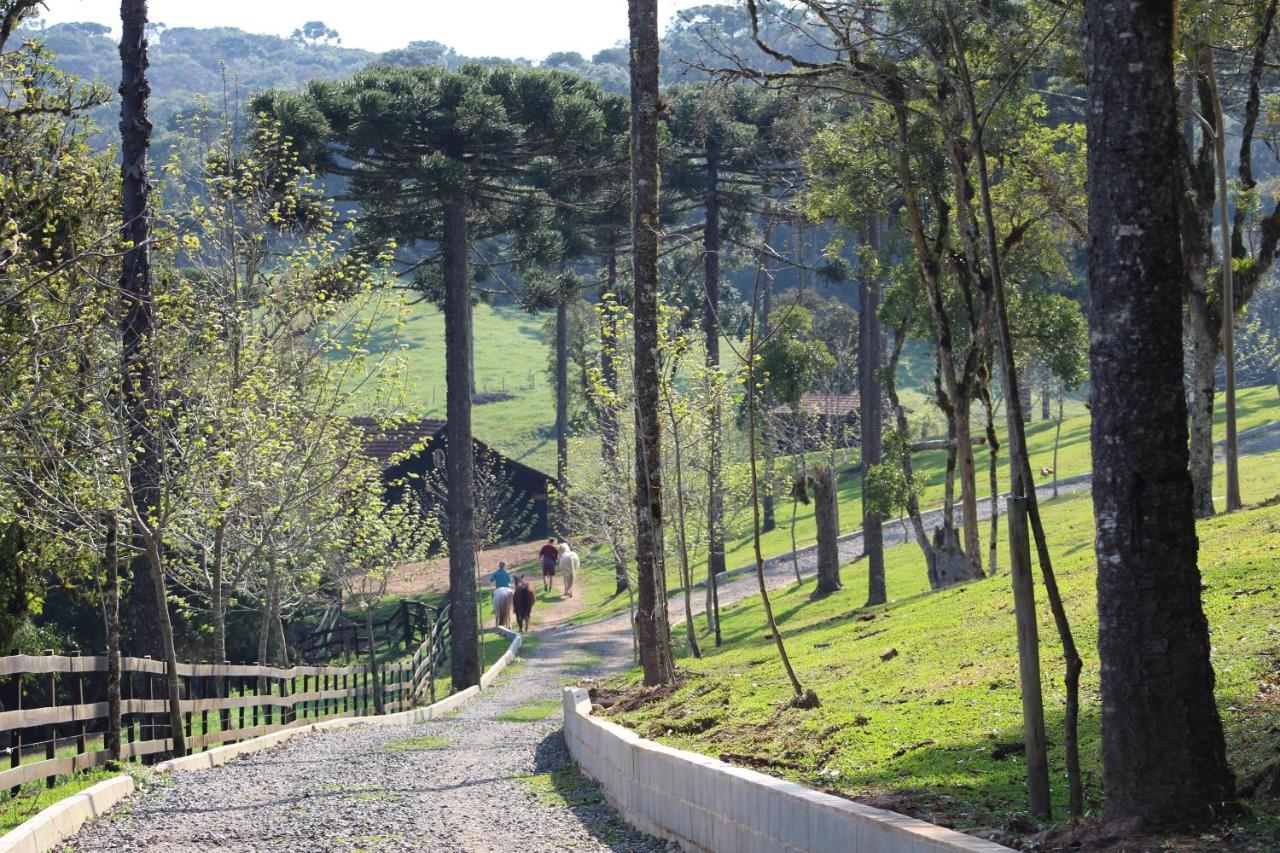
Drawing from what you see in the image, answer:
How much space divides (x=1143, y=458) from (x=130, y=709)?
9831 millimetres

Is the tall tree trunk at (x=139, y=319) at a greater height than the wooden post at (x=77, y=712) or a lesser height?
greater

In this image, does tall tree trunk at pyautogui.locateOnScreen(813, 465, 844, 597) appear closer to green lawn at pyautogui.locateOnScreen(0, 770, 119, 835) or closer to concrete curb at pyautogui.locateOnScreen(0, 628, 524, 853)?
concrete curb at pyautogui.locateOnScreen(0, 628, 524, 853)

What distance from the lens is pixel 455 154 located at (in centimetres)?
2897

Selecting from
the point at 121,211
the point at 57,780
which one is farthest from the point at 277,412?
the point at 57,780

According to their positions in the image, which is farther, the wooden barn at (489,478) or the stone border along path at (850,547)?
the wooden barn at (489,478)

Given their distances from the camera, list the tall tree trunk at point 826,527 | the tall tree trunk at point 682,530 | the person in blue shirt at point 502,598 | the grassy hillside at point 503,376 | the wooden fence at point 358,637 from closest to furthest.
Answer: the tall tree trunk at point 682,530 → the wooden fence at point 358,637 → the tall tree trunk at point 826,527 → the person in blue shirt at point 502,598 → the grassy hillside at point 503,376

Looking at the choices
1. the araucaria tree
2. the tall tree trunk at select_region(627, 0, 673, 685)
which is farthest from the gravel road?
the araucaria tree

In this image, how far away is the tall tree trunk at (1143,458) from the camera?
550cm

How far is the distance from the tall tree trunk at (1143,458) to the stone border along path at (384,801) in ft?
12.9

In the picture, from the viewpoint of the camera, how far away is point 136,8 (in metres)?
16.3

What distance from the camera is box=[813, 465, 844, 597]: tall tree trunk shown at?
33.1 m

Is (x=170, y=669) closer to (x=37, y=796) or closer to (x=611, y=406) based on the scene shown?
(x=37, y=796)

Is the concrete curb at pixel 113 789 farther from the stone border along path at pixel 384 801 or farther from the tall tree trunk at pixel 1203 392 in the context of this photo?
the tall tree trunk at pixel 1203 392

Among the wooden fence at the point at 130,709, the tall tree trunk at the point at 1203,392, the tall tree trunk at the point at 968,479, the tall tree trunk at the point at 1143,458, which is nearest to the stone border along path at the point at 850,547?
the tall tree trunk at the point at 968,479
